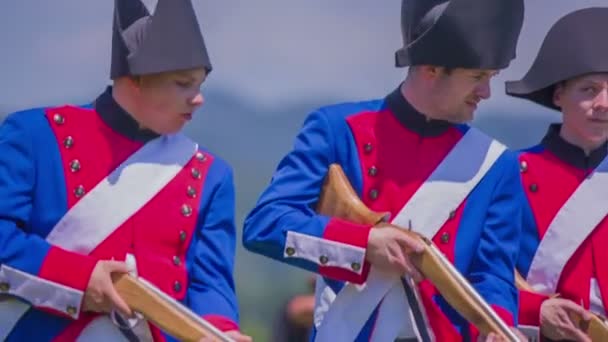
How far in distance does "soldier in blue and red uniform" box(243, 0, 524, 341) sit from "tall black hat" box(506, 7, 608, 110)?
464mm

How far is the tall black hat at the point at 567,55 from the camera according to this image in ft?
15.6

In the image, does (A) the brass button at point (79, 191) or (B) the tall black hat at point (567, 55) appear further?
(B) the tall black hat at point (567, 55)

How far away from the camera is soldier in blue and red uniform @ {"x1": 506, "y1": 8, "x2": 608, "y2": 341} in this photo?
4.69 meters

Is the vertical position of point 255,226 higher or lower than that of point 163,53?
lower

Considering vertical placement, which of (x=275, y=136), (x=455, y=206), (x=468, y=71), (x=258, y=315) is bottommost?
(x=258, y=315)

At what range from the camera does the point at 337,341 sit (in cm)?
417

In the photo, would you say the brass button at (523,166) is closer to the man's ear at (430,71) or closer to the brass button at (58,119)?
the man's ear at (430,71)

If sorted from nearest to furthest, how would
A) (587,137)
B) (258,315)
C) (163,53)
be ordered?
1. (163,53)
2. (587,137)
3. (258,315)

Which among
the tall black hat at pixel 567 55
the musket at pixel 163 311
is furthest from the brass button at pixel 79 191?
the tall black hat at pixel 567 55

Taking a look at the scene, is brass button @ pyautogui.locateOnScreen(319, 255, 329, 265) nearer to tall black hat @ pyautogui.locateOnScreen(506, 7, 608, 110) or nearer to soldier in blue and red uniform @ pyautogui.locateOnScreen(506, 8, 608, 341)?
soldier in blue and red uniform @ pyautogui.locateOnScreen(506, 8, 608, 341)

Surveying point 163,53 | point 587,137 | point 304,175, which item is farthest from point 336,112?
point 587,137

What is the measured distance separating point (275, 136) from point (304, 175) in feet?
6.00

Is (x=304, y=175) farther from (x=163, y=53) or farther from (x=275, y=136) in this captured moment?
(x=275, y=136)

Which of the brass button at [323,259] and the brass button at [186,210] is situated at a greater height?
the brass button at [186,210]
